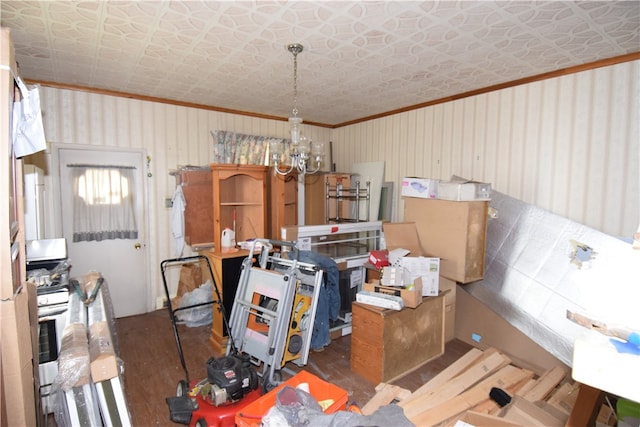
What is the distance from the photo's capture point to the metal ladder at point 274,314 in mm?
2426

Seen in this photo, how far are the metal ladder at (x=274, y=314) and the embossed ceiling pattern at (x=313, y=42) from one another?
158cm

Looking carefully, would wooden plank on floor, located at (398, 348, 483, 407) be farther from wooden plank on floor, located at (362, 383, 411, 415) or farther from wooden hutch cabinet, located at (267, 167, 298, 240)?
wooden hutch cabinet, located at (267, 167, 298, 240)

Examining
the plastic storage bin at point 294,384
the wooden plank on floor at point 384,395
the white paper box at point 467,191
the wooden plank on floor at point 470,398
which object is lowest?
the wooden plank on floor at point 384,395

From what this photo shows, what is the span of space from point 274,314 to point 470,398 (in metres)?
1.46

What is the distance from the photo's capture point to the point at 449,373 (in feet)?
8.49

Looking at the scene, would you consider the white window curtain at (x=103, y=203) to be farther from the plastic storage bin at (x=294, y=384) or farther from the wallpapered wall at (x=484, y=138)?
the plastic storage bin at (x=294, y=384)

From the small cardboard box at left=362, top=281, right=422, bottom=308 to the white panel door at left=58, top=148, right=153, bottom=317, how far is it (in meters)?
2.76

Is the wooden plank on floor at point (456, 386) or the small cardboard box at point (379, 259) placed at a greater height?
the small cardboard box at point (379, 259)

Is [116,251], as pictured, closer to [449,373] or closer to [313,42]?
[313,42]

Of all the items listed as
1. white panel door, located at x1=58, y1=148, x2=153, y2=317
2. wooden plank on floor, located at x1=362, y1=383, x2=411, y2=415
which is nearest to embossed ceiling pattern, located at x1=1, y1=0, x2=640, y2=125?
white panel door, located at x1=58, y1=148, x2=153, y2=317

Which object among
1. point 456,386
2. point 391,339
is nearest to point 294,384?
point 391,339

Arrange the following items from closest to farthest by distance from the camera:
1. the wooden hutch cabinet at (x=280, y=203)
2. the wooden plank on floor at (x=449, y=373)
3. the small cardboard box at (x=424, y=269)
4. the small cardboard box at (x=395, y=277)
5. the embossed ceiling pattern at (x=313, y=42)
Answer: the embossed ceiling pattern at (x=313, y=42), the wooden plank on floor at (x=449, y=373), the small cardboard box at (x=395, y=277), the small cardboard box at (x=424, y=269), the wooden hutch cabinet at (x=280, y=203)

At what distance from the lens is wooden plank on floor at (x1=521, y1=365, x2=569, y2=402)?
2.20m

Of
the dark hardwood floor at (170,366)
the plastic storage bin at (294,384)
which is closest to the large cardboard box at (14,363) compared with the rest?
the plastic storage bin at (294,384)
